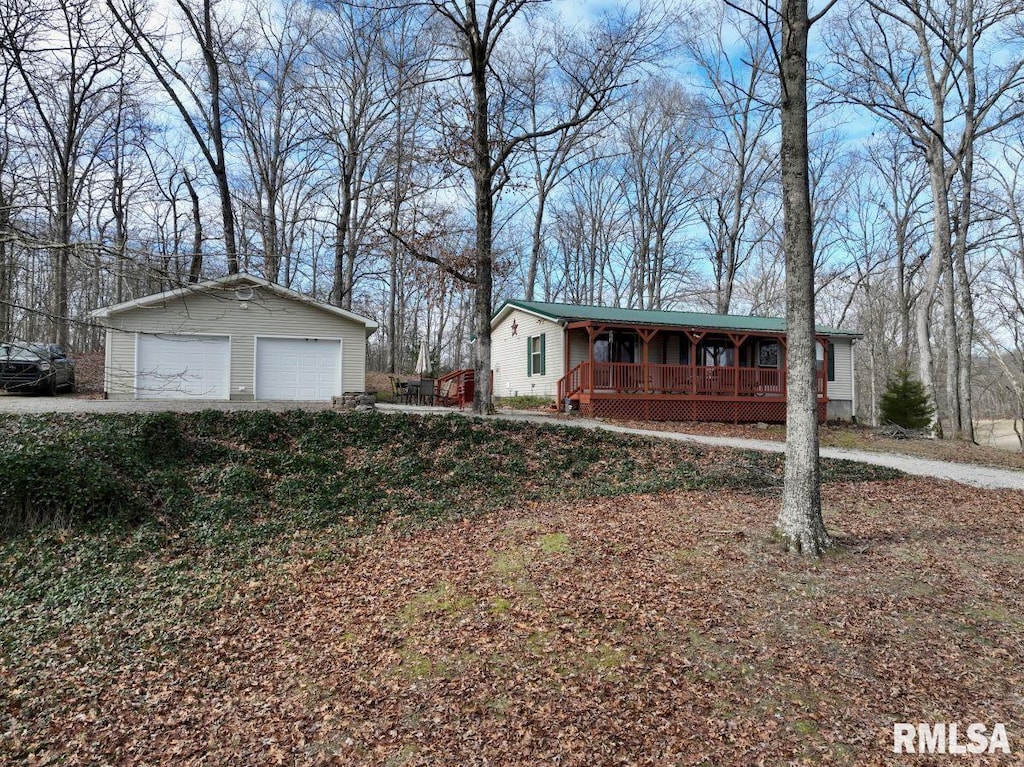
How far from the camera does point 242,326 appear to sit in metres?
14.7

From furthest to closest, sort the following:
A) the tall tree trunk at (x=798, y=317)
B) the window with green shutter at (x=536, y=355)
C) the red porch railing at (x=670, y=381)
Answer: the window with green shutter at (x=536, y=355), the red porch railing at (x=670, y=381), the tall tree trunk at (x=798, y=317)

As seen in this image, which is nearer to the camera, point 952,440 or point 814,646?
point 814,646

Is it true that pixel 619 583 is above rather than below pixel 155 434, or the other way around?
below

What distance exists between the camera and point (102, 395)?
47.6 ft

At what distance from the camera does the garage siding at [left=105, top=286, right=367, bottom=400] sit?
46.1 ft

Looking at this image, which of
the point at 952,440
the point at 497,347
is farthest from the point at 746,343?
the point at 497,347

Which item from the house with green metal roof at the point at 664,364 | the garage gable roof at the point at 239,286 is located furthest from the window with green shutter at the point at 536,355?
the garage gable roof at the point at 239,286

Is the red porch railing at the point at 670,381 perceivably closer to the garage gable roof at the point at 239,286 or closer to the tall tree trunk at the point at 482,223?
the tall tree trunk at the point at 482,223

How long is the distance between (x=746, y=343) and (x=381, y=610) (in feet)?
55.3

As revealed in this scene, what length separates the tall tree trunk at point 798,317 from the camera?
5.07 m

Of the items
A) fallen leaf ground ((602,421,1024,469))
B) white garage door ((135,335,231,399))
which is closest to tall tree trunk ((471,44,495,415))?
fallen leaf ground ((602,421,1024,469))

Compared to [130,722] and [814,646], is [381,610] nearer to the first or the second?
[130,722]

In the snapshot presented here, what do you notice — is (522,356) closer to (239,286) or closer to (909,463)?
(239,286)

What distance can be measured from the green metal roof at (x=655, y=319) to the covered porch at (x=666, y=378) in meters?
0.26
